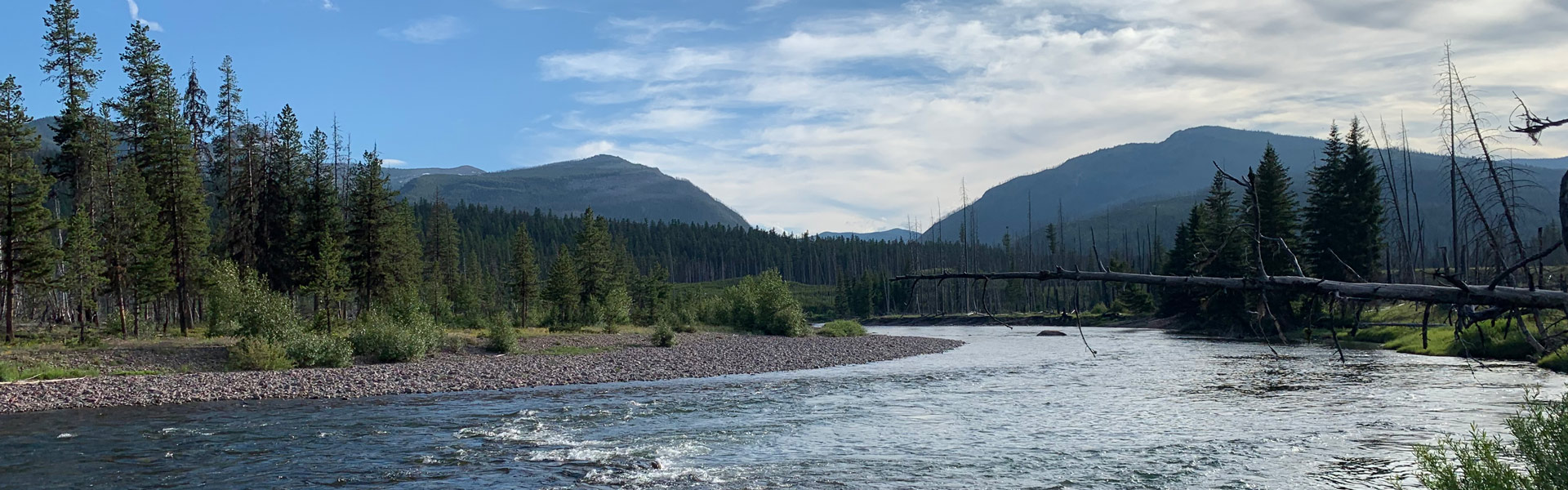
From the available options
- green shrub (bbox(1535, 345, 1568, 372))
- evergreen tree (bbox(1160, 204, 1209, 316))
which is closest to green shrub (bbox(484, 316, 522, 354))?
green shrub (bbox(1535, 345, 1568, 372))

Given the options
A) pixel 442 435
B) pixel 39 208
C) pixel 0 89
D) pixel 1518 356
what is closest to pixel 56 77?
pixel 0 89

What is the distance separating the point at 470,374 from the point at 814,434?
709 inches

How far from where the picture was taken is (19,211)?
35.1 metres

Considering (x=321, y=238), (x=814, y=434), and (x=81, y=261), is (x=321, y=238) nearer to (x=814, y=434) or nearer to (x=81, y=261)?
(x=81, y=261)

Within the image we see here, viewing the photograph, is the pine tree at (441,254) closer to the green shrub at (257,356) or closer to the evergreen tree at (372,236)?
the evergreen tree at (372,236)

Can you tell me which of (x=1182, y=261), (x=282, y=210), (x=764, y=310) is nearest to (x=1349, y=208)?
(x=1182, y=261)

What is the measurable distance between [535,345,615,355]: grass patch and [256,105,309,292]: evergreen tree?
612 inches

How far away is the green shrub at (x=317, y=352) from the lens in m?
34.6

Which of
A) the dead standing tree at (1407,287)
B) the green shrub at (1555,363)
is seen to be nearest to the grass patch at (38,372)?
the dead standing tree at (1407,287)

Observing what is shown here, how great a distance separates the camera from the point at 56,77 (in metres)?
41.8

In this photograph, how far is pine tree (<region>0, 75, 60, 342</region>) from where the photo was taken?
34656 millimetres

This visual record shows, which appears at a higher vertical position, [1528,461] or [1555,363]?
[1528,461]

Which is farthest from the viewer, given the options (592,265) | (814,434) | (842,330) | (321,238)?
(592,265)

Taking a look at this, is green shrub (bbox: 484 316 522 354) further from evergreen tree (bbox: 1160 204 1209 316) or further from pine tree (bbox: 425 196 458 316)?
evergreen tree (bbox: 1160 204 1209 316)
